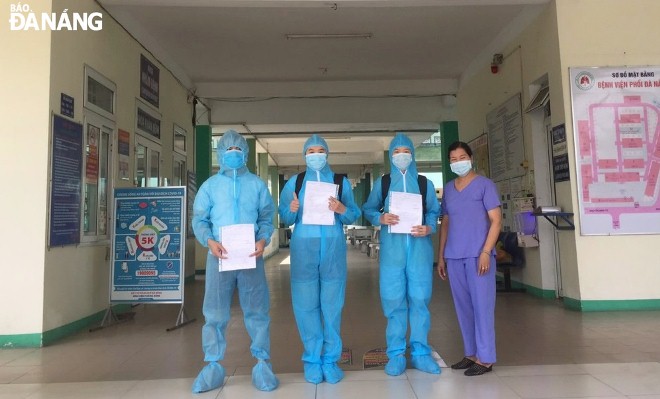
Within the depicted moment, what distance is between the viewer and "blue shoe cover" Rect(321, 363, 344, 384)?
2678mm

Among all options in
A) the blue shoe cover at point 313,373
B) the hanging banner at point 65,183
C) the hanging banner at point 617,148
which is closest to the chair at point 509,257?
the hanging banner at point 617,148

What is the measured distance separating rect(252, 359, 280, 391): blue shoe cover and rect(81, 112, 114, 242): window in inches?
103

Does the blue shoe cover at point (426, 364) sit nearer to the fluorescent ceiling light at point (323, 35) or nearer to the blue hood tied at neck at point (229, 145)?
the blue hood tied at neck at point (229, 145)

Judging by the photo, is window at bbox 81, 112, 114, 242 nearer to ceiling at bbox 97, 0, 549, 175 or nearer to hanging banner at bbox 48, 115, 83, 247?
hanging banner at bbox 48, 115, 83, 247

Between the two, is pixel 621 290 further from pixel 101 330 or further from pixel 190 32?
pixel 190 32

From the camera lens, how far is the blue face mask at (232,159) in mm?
2646

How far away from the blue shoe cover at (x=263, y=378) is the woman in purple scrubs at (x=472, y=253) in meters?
1.19

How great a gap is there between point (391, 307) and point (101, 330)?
10.0 ft

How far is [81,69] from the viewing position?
13.9ft

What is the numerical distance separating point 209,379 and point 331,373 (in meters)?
0.74

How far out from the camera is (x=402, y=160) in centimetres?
290

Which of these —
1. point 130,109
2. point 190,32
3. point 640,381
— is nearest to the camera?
point 640,381

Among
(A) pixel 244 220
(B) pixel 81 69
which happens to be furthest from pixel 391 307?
(B) pixel 81 69

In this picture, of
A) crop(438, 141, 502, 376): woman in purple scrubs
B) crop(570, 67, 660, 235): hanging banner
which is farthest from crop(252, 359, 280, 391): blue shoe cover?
crop(570, 67, 660, 235): hanging banner
